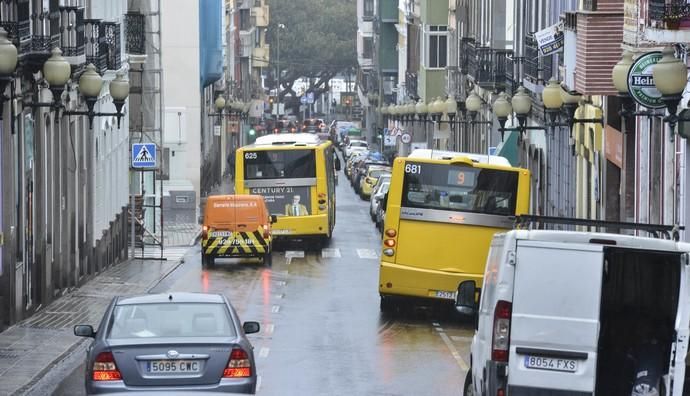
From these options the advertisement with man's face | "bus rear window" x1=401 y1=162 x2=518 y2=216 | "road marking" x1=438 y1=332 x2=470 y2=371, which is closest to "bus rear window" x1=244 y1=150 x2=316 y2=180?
the advertisement with man's face

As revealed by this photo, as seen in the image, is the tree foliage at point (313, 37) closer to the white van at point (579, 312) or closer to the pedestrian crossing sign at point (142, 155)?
the pedestrian crossing sign at point (142, 155)

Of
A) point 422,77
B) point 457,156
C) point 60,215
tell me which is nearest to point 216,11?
point 422,77

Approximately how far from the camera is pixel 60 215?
34094 mm

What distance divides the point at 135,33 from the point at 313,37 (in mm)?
105282

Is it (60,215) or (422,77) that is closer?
(60,215)

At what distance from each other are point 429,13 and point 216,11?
10.9 meters

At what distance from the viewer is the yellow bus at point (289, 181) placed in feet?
155

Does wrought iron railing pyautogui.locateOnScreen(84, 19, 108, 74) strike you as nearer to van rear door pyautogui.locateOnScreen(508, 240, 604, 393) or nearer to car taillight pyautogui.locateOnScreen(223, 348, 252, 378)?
car taillight pyautogui.locateOnScreen(223, 348, 252, 378)

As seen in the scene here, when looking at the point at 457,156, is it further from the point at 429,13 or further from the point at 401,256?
the point at 429,13

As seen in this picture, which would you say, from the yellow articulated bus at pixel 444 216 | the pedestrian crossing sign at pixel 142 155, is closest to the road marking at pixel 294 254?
the pedestrian crossing sign at pixel 142 155

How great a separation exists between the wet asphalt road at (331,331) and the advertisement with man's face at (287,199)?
145 cm

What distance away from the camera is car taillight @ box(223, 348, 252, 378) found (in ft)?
54.3

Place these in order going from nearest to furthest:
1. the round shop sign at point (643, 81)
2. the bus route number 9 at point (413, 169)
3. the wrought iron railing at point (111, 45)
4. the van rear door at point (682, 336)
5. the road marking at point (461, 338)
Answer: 1. the van rear door at point (682, 336)
2. the round shop sign at point (643, 81)
3. the road marking at point (461, 338)
4. the bus route number 9 at point (413, 169)
5. the wrought iron railing at point (111, 45)

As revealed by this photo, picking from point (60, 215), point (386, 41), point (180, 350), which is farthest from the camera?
point (386, 41)
